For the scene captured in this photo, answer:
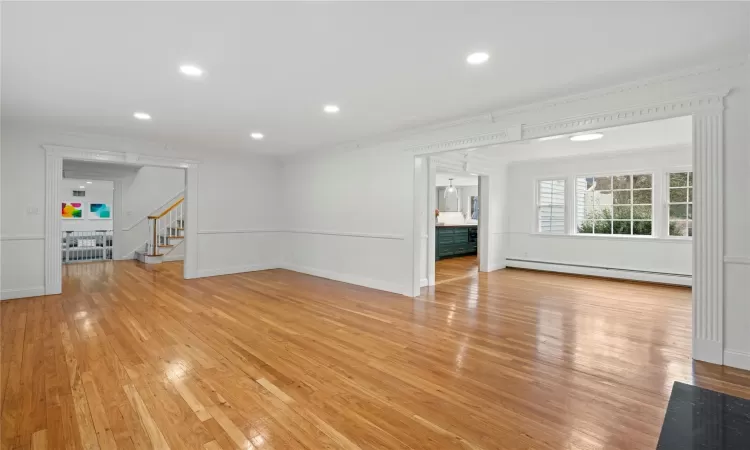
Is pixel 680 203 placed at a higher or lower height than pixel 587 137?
lower

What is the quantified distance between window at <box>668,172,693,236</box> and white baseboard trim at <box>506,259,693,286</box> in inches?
31.4

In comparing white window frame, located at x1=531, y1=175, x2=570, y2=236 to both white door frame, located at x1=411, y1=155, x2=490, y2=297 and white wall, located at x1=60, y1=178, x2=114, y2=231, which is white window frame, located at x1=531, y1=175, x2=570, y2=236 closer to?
white door frame, located at x1=411, y1=155, x2=490, y2=297

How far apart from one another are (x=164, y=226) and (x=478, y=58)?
9.56m

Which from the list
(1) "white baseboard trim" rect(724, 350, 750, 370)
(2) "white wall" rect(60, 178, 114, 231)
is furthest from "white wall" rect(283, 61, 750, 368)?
(2) "white wall" rect(60, 178, 114, 231)

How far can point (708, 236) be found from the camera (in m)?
2.92

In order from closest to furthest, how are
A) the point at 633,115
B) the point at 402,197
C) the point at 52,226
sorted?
the point at 633,115 → the point at 52,226 → the point at 402,197

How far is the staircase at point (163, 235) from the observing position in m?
8.84

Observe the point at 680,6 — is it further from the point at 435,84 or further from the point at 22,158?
the point at 22,158

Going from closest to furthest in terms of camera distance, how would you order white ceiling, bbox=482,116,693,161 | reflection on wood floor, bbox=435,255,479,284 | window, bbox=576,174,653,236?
white ceiling, bbox=482,116,693,161 < window, bbox=576,174,653,236 < reflection on wood floor, bbox=435,255,479,284

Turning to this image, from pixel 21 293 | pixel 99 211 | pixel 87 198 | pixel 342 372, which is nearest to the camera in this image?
pixel 342 372

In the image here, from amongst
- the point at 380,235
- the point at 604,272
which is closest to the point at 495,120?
the point at 380,235

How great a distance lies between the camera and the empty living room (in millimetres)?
2115

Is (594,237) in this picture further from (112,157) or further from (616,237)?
(112,157)

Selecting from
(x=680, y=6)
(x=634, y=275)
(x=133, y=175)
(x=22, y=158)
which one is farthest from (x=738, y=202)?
(x=133, y=175)
